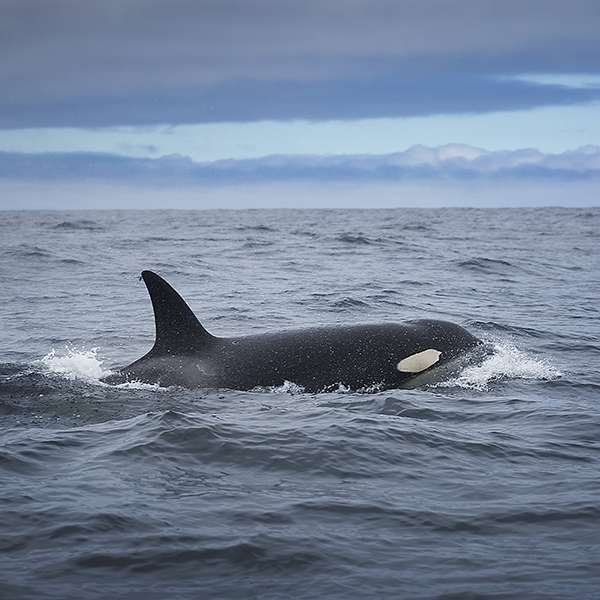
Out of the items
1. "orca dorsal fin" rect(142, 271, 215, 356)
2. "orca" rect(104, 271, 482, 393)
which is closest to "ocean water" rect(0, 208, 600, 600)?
"orca" rect(104, 271, 482, 393)

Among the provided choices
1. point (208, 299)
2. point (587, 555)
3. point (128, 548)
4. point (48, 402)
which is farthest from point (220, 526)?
point (208, 299)

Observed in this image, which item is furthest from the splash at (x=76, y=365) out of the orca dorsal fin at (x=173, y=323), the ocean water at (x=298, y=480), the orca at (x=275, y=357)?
the orca dorsal fin at (x=173, y=323)

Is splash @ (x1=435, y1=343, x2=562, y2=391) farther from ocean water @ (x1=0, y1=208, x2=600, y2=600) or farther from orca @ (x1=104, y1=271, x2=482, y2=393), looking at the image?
orca @ (x1=104, y1=271, x2=482, y2=393)

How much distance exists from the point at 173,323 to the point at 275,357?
1333 mm

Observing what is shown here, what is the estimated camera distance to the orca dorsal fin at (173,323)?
9.16m

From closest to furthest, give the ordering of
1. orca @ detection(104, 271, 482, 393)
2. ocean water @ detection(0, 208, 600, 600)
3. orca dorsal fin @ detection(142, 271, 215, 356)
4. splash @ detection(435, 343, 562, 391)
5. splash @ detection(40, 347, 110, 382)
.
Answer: ocean water @ detection(0, 208, 600, 600) → orca @ detection(104, 271, 482, 393) → orca dorsal fin @ detection(142, 271, 215, 356) → splash @ detection(435, 343, 562, 391) → splash @ detection(40, 347, 110, 382)

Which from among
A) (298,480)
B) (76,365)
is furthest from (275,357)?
(76,365)

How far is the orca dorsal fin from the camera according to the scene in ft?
30.0

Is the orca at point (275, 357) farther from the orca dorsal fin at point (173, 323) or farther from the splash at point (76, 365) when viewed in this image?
the splash at point (76, 365)

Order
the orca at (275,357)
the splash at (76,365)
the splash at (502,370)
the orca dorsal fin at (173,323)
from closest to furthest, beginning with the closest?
the orca at (275,357) → the orca dorsal fin at (173,323) → the splash at (502,370) → the splash at (76,365)

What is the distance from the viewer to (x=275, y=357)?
9125 mm

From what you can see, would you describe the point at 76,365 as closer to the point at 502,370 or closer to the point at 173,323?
the point at 173,323

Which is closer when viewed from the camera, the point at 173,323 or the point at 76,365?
the point at 173,323

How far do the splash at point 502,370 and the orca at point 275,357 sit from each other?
0.49 meters
